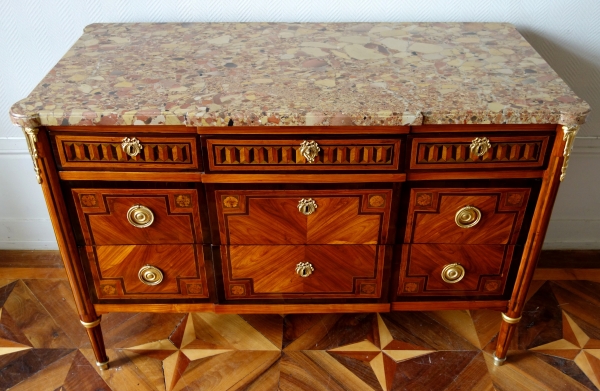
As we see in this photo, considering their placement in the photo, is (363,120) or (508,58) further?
(508,58)

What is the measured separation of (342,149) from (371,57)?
0.87 feet

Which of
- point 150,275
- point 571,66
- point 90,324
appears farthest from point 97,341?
point 571,66

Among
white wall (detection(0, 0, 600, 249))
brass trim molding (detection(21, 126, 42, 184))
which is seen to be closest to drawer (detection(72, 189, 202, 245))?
brass trim molding (detection(21, 126, 42, 184))

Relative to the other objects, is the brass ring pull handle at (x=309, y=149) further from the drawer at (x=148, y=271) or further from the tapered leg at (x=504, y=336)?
the tapered leg at (x=504, y=336)

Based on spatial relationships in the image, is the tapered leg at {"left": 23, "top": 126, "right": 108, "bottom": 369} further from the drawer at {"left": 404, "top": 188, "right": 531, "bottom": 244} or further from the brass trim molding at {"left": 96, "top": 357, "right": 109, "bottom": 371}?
the drawer at {"left": 404, "top": 188, "right": 531, "bottom": 244}

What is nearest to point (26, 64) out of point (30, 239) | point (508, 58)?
point (30, 239)

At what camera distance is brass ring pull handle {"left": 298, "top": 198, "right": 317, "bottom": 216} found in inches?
42.0

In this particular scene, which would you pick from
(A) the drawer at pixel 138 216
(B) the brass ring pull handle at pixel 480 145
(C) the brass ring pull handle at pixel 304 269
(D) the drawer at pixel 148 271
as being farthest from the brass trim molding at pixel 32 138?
(B) the brass ring pull handle at pixel 480 145

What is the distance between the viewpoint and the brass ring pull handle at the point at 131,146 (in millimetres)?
984

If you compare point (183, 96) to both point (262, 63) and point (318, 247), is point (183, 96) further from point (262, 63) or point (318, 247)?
point (318, 247)

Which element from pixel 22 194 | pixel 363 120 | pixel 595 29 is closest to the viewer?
pixel 363 120

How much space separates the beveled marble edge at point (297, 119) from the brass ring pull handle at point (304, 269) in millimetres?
344

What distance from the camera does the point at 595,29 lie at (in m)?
1.34

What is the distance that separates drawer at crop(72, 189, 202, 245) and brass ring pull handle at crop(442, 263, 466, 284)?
1.72 feet
